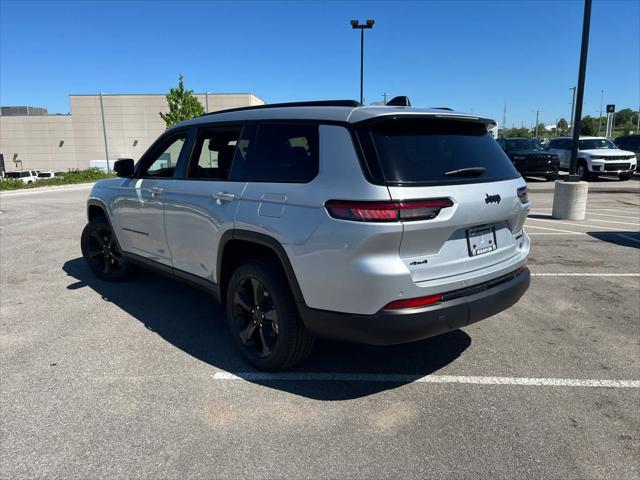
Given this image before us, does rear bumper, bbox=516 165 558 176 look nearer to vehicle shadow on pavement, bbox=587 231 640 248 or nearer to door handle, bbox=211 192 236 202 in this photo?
vehicle shadow on pavement, bbox=587 231 640 248

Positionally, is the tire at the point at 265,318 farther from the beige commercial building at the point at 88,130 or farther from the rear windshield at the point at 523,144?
the beige commercial building at the point at 88,130

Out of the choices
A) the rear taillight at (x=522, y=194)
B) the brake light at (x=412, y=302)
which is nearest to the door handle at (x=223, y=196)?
the brake light at (x=412, y=302)

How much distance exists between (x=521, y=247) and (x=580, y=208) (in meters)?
7.81

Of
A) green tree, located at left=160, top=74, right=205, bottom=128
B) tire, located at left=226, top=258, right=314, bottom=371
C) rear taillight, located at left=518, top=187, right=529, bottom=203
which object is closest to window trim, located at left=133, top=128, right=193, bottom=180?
tire, located at left=226, top=258, right=314, bottom=371

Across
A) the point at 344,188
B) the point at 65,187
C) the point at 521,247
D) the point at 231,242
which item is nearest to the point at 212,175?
the point at 231,242

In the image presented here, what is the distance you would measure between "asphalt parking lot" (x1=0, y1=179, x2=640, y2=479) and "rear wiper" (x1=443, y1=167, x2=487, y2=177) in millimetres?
1483

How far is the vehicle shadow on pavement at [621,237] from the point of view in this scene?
7895 millimetres

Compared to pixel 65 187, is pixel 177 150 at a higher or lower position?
higher

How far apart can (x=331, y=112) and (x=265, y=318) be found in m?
1.52

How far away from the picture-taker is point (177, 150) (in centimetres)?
455

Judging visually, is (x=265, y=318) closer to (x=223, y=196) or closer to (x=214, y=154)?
Result: (x=223, y=196)

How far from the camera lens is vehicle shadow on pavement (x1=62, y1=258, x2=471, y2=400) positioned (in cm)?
338

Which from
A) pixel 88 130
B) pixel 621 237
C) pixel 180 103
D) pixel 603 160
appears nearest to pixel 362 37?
pixel 603 160

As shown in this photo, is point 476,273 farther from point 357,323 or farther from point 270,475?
point 270,475
